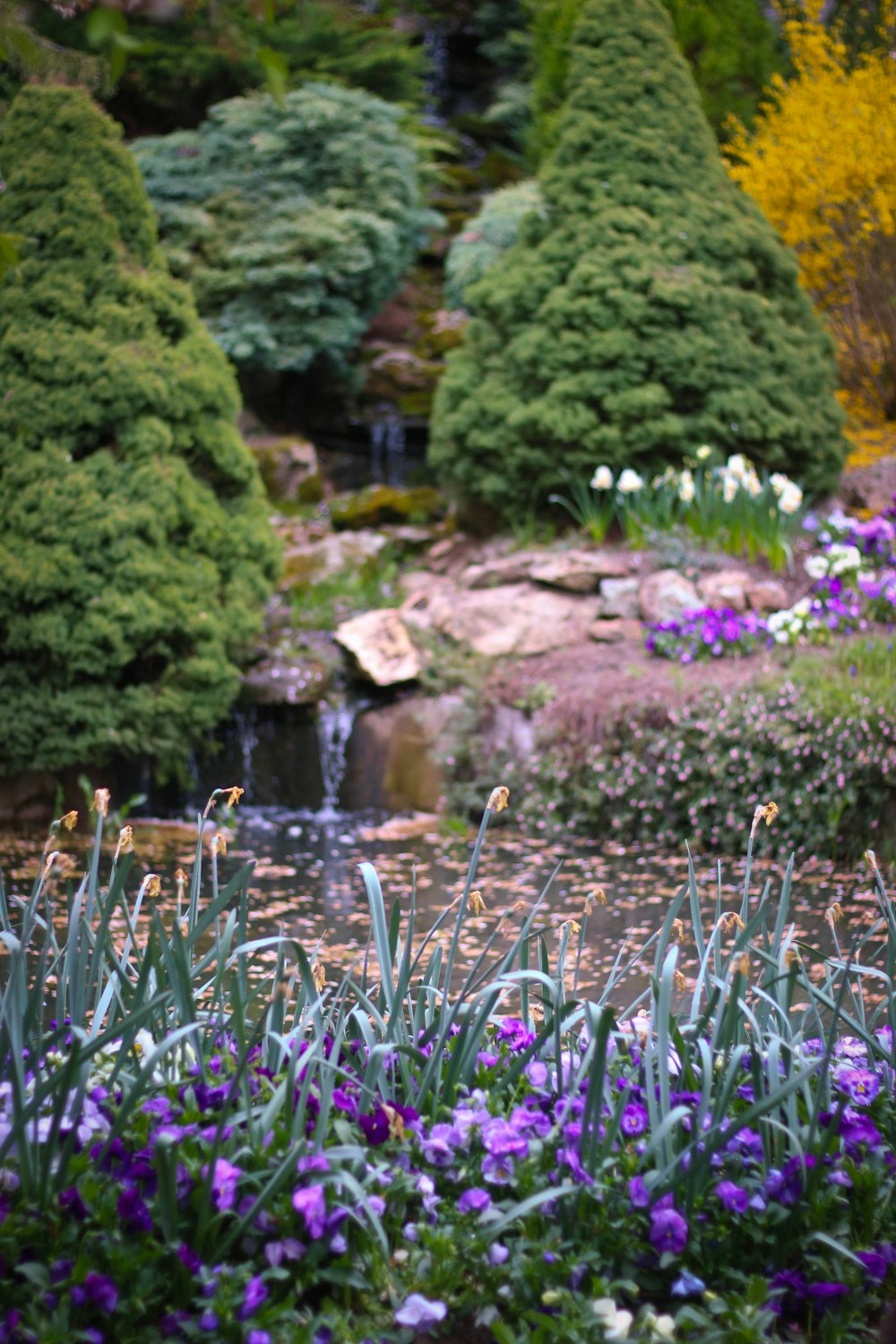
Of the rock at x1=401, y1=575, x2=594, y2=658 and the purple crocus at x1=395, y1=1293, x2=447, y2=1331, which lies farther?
the rock at x1=401, y1=575, x2=594, y2=658

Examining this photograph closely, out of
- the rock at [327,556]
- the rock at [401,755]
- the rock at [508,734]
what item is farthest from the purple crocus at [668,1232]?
the rock at [327,556]

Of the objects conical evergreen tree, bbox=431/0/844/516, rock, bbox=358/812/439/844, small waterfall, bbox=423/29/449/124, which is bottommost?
rock, bbox=358/812/439/844

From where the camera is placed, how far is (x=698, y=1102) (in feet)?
5.89

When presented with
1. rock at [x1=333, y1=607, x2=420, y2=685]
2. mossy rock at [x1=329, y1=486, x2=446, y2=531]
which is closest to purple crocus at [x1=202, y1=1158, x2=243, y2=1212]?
rock at [x1=333, y1=607, x2=420, y2=685]

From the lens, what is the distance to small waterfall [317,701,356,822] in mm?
6312

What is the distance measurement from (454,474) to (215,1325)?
6815 millimetres

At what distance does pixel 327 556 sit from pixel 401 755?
2.50 m

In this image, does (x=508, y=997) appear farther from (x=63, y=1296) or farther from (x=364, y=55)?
(x=364, y=55)

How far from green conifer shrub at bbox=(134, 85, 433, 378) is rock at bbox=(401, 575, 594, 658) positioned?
427 cm

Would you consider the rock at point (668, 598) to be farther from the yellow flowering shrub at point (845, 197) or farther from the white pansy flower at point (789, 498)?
the yellow flowering shrub at point (845, 197)

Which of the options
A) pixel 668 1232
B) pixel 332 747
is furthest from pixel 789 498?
pixel 668 1232

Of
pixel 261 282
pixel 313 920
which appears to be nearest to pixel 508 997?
pixel 313 920

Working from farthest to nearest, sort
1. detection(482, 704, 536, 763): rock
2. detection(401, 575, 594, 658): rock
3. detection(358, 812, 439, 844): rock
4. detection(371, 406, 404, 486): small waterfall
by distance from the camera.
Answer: detection(371, 406, 404, 486): small waterfall < detection(401, 575, 594, 658): rock < detection(482, 704, 536, 763): rock < detection(358, 812, 439, 844): rock

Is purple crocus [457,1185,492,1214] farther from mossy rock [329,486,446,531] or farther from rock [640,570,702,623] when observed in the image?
mossy rock [329,486,446,531]
